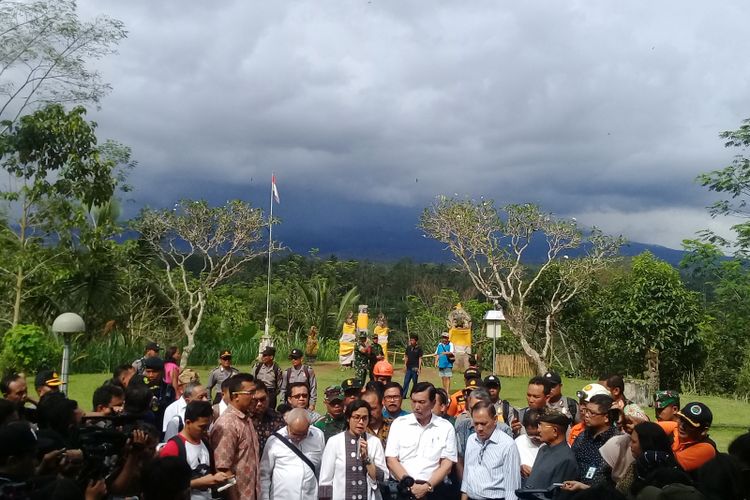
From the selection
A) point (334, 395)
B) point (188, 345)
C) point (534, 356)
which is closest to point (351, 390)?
point (334, 395)

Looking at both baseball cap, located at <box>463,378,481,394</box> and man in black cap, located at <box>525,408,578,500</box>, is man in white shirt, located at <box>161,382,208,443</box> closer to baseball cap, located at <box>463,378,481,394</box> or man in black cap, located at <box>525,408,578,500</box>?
baseball cap, located at <box>463,378,481,394</box>

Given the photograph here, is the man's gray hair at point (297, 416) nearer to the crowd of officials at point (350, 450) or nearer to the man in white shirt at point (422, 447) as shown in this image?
the crowd of officials at point (350, 450)

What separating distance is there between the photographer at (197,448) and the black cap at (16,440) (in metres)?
0.96

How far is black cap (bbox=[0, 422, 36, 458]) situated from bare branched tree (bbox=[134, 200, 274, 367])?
66.2ft

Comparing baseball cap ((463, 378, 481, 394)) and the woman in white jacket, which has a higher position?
baseball cap ((463, 378, 481, 394))

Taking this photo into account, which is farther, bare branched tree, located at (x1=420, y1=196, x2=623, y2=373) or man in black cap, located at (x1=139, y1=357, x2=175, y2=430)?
bare branched tree, located at (x1=420, y1=196, x2=623, y2=373)

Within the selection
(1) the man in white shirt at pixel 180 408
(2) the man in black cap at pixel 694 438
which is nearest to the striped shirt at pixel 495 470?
(2) the man in black cap at pixel 694 438

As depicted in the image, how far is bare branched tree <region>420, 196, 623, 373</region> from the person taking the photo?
22875 millimetres

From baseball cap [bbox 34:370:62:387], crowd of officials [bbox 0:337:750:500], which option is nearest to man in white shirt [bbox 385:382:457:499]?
crowd of officials [bbox 0:337:750:500]

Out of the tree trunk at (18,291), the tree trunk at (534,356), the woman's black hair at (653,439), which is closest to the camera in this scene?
the woman's black hair at (653,439)

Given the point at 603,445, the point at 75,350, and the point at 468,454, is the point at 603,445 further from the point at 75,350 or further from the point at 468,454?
the point at 75,350

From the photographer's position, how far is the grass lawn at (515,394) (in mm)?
13344

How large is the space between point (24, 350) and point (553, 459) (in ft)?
47.3

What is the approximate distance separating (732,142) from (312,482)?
39.8 feet
